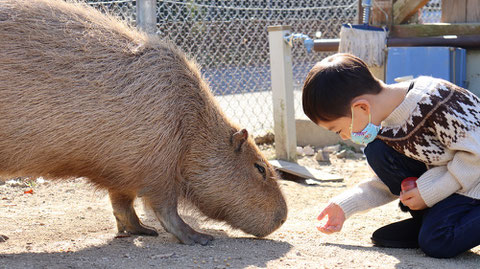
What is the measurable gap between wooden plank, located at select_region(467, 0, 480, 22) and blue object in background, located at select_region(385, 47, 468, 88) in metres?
0.44

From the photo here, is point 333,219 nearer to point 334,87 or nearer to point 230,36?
point 334,87

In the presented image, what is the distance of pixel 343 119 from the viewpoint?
2.77 meters

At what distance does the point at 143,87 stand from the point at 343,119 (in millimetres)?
1100

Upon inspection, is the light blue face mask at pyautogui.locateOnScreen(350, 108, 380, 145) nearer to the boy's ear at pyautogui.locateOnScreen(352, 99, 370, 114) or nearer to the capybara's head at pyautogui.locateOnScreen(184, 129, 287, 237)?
the boy's ear at pyautogui.locateOnScreen(352, 99, 370, 114)

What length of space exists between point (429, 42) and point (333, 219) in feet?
8.80

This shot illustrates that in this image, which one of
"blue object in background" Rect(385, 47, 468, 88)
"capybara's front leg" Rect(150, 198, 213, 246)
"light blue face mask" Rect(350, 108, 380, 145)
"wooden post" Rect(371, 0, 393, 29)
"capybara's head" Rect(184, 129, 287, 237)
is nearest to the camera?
"light blue face mask" Rect(350, 108, 380, 145)

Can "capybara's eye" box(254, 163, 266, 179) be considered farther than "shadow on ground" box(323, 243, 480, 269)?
Yes

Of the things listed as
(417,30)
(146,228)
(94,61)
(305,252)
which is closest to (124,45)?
(94,61)

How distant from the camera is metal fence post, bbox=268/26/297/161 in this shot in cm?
560

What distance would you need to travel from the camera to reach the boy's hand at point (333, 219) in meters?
3.18

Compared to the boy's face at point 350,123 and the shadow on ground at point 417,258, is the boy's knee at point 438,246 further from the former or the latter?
the boy's face at point 350,123

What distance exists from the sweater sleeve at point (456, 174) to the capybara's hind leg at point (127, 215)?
5.29 ft

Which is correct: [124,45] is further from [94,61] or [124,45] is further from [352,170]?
[352,170]

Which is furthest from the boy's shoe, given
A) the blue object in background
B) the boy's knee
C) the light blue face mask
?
the blue object in background
